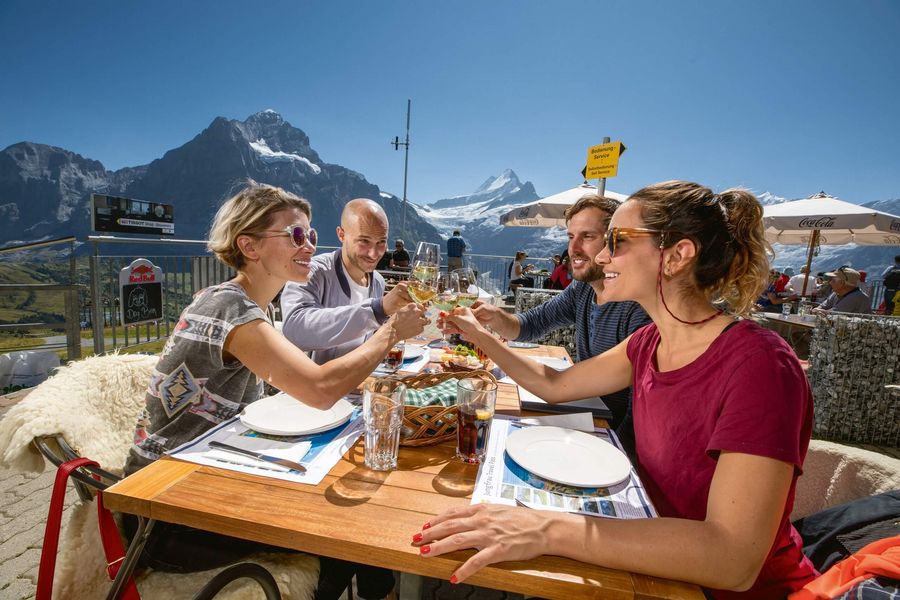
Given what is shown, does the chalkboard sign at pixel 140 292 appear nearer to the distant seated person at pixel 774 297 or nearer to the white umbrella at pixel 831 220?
the white umbrella at pixel 831 220

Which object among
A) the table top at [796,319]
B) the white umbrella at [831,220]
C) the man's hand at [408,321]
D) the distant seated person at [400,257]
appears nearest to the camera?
the man's hand at [408,321]

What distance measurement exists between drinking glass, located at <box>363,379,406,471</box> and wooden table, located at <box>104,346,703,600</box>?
0.04 metres

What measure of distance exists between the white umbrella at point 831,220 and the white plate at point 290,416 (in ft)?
26.6

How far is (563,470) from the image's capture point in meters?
1.21

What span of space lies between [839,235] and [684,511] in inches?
527

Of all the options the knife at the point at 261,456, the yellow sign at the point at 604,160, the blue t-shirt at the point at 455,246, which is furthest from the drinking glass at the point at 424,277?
the blue t-shirt at the point at 455,246

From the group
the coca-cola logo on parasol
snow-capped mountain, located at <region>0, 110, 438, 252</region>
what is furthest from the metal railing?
snow-capped mountain, located at <region>0, 110, 438, 252</region>

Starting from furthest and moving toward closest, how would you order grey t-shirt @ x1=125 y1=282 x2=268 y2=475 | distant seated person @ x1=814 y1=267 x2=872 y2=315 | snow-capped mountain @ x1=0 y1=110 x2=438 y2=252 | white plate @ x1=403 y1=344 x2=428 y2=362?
snow-capped mountain @ x1=0 y1=110 x2=438 y2=252 → distant seated person @ x1=814 y1=267 x2=872 y2=315 → white plate @ x1=403 y1=344 x2=428 y2=362 → grey t-shirt @ x1=125 y1=282 x2=268 y2=475

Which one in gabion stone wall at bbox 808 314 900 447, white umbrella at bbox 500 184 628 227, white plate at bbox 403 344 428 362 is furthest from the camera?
white umbrella at bbox 500 184 628 227

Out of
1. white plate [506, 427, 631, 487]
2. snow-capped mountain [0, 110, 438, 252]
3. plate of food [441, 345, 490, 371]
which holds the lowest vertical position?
white plate [506, 427, 631, 487]

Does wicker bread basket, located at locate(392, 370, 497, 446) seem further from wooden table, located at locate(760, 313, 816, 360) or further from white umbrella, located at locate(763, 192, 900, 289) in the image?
white umbrella, located at locate(763, 192, 900, 289)

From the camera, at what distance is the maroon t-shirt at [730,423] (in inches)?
39.3

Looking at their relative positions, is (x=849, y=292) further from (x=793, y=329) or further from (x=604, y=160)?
(x=604, y=160)

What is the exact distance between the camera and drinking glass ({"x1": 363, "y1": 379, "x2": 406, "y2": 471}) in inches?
48.8
